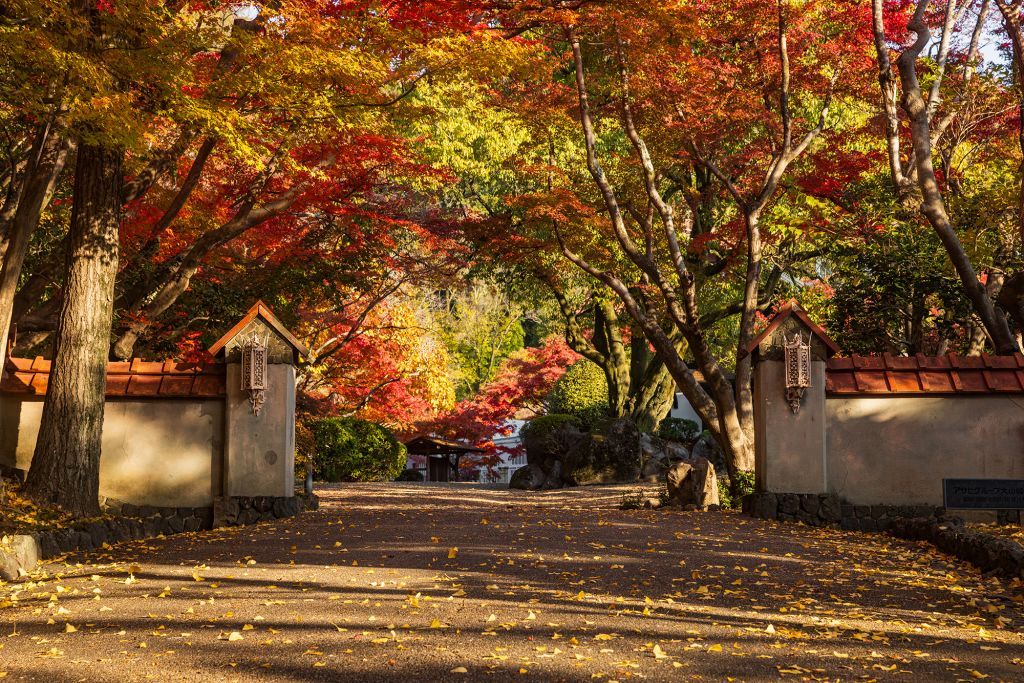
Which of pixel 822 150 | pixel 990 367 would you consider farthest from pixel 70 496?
pixel 822 150

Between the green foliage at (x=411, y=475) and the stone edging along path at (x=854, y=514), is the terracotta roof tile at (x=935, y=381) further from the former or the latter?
the green foliage at (x=411, y=475)

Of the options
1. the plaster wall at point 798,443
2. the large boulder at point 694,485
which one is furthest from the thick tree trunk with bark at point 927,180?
the large boulder at point 694,485

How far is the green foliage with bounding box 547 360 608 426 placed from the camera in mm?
28859

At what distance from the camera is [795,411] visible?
38.5 ft

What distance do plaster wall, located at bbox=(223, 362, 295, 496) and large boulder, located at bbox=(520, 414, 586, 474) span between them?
10302mm

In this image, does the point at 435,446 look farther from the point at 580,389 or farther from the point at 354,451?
the point at 354,451

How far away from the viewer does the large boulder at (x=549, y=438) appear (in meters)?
21.4

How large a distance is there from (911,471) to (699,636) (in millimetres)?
7197

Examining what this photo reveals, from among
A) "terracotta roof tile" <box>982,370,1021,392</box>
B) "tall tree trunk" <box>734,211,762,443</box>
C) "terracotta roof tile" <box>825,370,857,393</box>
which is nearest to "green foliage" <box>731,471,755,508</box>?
"tall tree trunk" <box>734,211,762,443</box>

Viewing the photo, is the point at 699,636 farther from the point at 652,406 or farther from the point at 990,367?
the point at 652,406

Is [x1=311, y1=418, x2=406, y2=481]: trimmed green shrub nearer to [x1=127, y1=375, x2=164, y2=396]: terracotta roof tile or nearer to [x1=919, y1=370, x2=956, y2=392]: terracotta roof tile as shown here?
[x1=127, y1=375, x2=164, y2=396]: terracotta roof tile

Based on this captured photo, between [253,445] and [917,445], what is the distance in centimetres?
751

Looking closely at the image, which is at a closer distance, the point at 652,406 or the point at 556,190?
the point at 556,190

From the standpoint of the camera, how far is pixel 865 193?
16469 mm
